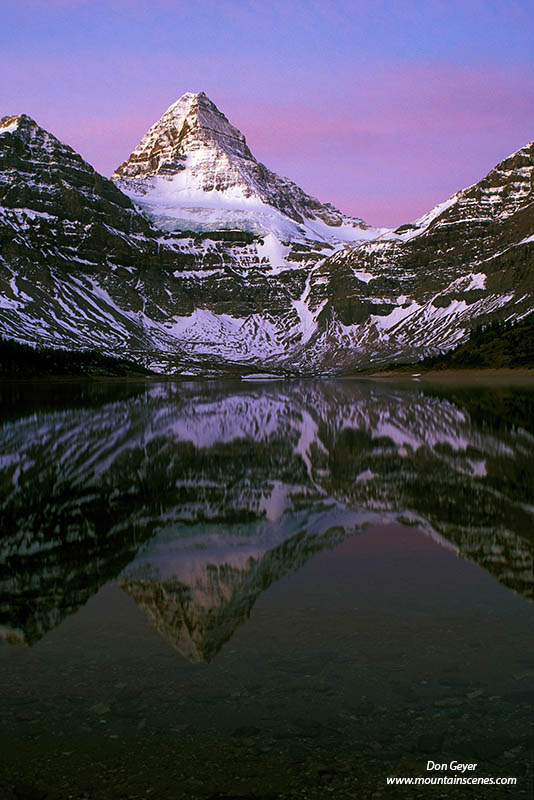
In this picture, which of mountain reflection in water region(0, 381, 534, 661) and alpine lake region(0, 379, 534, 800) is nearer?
alpine lake region(0, 379, 534, 800)

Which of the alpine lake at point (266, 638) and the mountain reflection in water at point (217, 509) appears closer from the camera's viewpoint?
the alpine lake at point (266, 638)

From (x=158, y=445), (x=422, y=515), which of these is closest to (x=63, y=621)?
(x=422, y=515)

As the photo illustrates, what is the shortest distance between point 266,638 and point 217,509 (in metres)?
10.7

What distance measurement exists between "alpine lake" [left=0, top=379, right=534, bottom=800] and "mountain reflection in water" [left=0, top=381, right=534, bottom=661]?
0.31 ft

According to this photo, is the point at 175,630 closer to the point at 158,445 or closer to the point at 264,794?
the point at 264,794

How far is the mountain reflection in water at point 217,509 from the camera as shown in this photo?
13266mm

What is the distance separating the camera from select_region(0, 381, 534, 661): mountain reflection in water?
13266 millimetres

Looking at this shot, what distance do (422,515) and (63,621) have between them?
1110 cm

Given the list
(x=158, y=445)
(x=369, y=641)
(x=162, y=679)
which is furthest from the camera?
(x=158, y=445)

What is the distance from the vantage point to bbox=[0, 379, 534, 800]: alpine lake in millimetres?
7625

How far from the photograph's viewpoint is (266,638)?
35.8ft

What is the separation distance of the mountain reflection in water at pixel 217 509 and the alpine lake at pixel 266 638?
0.31 ft

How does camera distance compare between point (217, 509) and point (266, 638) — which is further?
point (217, 509)

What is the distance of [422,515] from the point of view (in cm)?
1978
